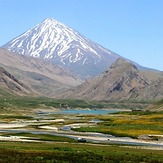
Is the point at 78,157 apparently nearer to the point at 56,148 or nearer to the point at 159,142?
the point at 56,148

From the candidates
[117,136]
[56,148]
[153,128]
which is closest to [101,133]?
[117,136]

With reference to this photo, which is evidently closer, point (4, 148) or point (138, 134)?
point (4, 148)

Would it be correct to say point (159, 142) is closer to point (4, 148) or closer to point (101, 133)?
point (101, 133)

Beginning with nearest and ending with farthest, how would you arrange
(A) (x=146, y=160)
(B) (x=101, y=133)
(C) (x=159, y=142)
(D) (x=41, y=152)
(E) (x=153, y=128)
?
(A) (x=146, y=160), (D) (x=41, y=152), (C) (x=159, y=142), (B) (x=101, y=133), (E) (x=153, y=128)

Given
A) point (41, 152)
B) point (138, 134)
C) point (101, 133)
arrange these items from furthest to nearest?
1. point (101, 133)
2. point (138, 134)
3. point (41, 152)

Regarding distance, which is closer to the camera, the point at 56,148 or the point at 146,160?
the point at 146,160

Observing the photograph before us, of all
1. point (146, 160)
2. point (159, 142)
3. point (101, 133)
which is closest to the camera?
point (146, 160)

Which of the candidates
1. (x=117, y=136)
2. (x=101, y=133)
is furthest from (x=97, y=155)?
(x=101, y=133)

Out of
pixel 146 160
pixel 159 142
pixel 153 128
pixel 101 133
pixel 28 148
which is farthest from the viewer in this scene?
pixel 153 128

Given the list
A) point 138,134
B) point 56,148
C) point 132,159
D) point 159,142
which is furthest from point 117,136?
point 132,159
